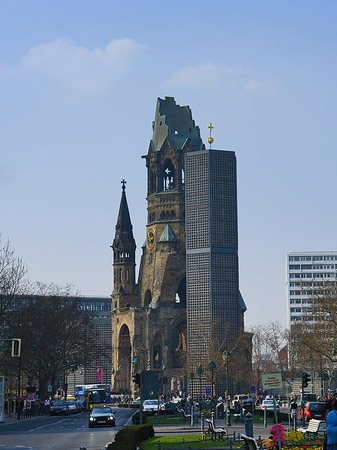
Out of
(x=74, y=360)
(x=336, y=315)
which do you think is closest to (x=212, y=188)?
(x=74, y=360)

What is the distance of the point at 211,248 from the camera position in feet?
428

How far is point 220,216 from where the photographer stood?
132 meters

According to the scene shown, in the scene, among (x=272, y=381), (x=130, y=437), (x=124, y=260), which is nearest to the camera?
(x=272, y=381)

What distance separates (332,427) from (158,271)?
123948mm

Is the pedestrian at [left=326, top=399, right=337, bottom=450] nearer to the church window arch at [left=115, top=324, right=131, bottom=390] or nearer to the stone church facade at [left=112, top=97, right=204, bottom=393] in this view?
the stone church facade at [left=112, top=97, right=204, bottom=393]

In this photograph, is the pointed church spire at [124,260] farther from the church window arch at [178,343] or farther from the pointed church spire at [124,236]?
the church window arch at [178,343]

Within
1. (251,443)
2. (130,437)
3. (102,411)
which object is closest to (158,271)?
(102,411)

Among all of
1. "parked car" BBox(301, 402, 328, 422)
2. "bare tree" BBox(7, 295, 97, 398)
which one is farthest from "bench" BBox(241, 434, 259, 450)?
"bare tree" BBox(7, 295, 97, 398)

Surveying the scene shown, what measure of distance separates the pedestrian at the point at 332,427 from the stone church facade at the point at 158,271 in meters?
114

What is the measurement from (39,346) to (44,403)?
776cm

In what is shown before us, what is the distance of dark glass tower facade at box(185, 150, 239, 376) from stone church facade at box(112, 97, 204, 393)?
7.62 metres

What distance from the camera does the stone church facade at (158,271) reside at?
138 meters

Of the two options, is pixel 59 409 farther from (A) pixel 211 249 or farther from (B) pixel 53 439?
(A) pixel 211 249

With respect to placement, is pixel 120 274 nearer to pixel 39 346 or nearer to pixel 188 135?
pixel 188 135
